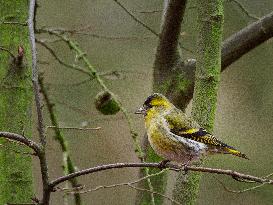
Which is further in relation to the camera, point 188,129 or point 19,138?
point 188,129

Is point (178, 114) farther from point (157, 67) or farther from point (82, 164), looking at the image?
point (82, 164)

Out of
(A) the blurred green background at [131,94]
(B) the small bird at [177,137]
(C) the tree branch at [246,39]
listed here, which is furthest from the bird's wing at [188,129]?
(A) the blurred green background at [131,94]

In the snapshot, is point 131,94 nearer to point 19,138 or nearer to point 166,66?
point 166,66

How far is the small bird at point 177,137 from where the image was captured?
3.10 meters

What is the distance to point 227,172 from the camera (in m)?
2.16

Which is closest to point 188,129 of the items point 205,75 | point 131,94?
point 205,75

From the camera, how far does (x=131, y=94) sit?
7.15m

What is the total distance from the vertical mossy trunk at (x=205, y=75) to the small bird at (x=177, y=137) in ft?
0.20

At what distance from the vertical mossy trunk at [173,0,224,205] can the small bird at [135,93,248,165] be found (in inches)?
2.4

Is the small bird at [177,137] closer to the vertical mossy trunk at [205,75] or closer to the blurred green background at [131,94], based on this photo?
the vertical mossy trunk at [205,75]

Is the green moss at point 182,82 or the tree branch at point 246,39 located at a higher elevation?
the tree branch at point 246,39

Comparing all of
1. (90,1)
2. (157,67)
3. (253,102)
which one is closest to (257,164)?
(253,102)

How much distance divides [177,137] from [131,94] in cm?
395

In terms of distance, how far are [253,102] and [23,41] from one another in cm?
439
